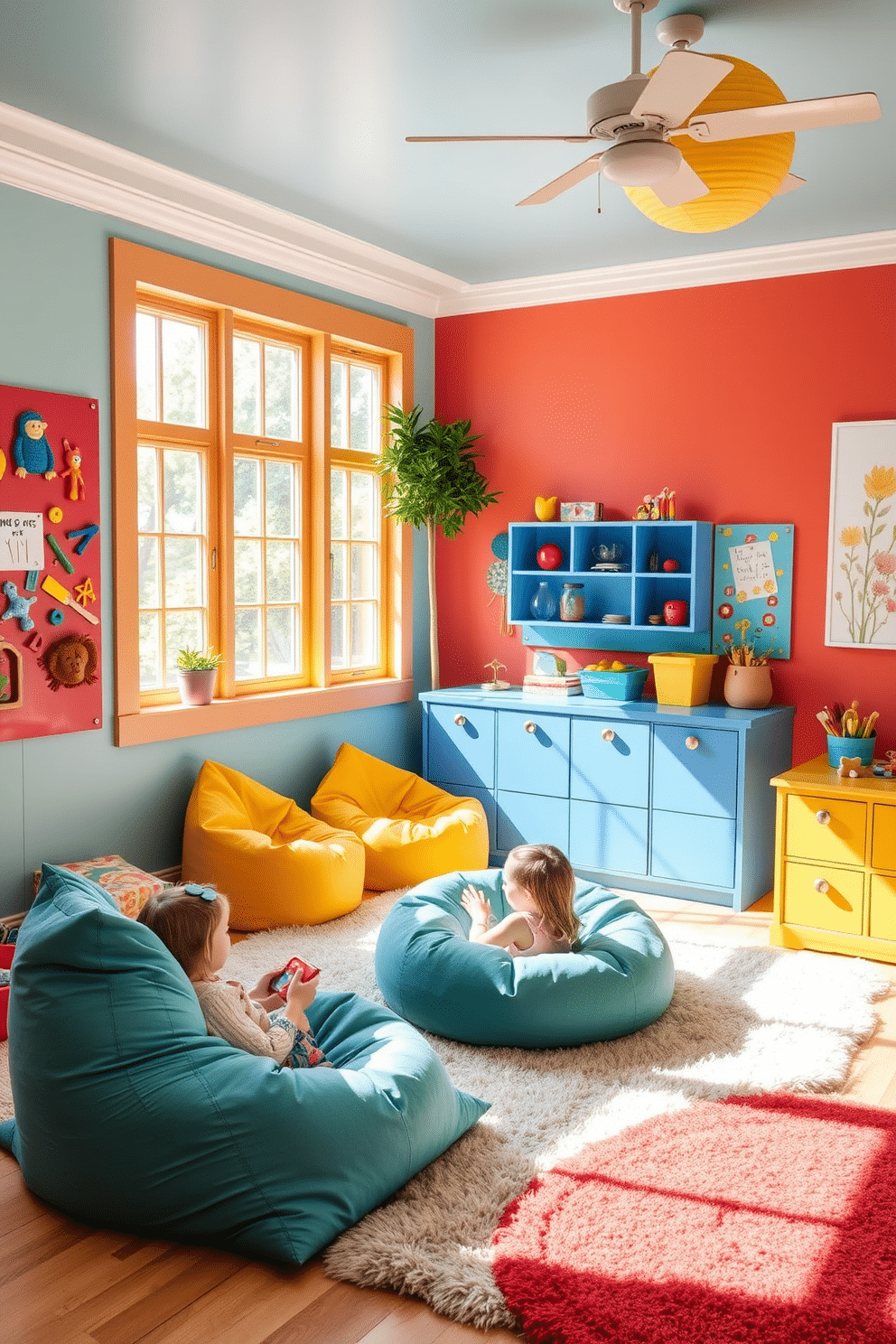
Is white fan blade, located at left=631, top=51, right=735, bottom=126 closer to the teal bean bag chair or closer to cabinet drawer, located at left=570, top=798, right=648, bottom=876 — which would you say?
the teal bean bag chair

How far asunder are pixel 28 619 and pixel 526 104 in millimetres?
2347

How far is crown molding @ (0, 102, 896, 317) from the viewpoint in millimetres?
3781

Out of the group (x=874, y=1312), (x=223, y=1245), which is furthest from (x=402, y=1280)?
(x=874, y=1312)

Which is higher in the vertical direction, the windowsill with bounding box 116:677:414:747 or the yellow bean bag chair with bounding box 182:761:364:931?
the windowsill with bounding box 116:677:414:747

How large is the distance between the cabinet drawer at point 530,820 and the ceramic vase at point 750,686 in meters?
0.88

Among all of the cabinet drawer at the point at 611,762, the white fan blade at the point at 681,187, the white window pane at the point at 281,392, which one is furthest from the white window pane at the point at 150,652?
the white fan blade at the point at 681,187

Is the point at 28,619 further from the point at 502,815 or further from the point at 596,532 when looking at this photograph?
the point at 596,532

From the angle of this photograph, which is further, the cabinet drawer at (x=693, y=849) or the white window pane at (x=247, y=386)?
the white window pane at (x=247, y=386)

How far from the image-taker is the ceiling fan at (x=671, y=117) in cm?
223

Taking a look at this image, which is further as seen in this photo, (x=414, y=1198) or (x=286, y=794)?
(x=286, y=794)

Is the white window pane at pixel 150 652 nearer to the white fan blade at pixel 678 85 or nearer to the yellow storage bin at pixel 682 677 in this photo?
the yellow storage bin at pixel 682 677

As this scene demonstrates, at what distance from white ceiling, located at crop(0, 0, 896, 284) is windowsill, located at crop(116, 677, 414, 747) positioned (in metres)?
2.03

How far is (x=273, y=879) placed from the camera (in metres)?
4.21

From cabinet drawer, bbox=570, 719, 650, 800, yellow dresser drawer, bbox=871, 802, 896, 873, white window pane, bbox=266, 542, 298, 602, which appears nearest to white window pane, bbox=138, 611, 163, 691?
white window pane, bbox=266, 542, 298, 602
